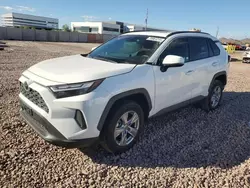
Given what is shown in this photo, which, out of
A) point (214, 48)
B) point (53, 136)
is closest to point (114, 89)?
point (53, 136)

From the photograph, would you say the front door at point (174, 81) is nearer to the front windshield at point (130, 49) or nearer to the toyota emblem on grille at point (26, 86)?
the front windshield at point (130, 49)

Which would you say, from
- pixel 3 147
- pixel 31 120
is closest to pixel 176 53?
pixel 31 120

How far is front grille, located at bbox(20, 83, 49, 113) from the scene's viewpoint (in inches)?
107

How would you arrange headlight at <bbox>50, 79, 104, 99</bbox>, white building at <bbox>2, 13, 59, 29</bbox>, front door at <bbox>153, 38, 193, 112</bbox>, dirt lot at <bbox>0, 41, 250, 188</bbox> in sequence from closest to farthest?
headlight at <bbox>50, 79, 104, 99</bbox>
dirt lot at <bbox>0, 41, 250, 188</bbox>
front door at <bbox>153, 38, 193, 112</bbox>
white building at <bbox>2, 13, 59, 29</bbox>

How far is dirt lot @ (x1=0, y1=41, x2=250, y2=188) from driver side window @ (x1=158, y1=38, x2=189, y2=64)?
136 centimetres

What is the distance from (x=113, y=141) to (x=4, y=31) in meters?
39.2

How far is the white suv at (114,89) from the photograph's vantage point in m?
2.62

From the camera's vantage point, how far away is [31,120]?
9.78ft

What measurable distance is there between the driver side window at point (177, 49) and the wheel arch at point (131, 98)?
62cm

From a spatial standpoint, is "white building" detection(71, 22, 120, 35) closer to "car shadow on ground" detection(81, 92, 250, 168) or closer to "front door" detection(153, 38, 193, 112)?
"car shadow on ground" detection(81, 92, 250, 168)

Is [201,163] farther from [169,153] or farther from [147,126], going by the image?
[147,126]

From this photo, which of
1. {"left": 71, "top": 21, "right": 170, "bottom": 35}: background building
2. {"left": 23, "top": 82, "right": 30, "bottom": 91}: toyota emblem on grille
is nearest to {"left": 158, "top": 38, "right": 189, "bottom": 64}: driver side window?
{"left": 23, "top": 82, "right": 30, "bottom": 91}: toyota emblem on grille

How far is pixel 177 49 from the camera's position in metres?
3.91

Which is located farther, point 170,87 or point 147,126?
point 147,126
